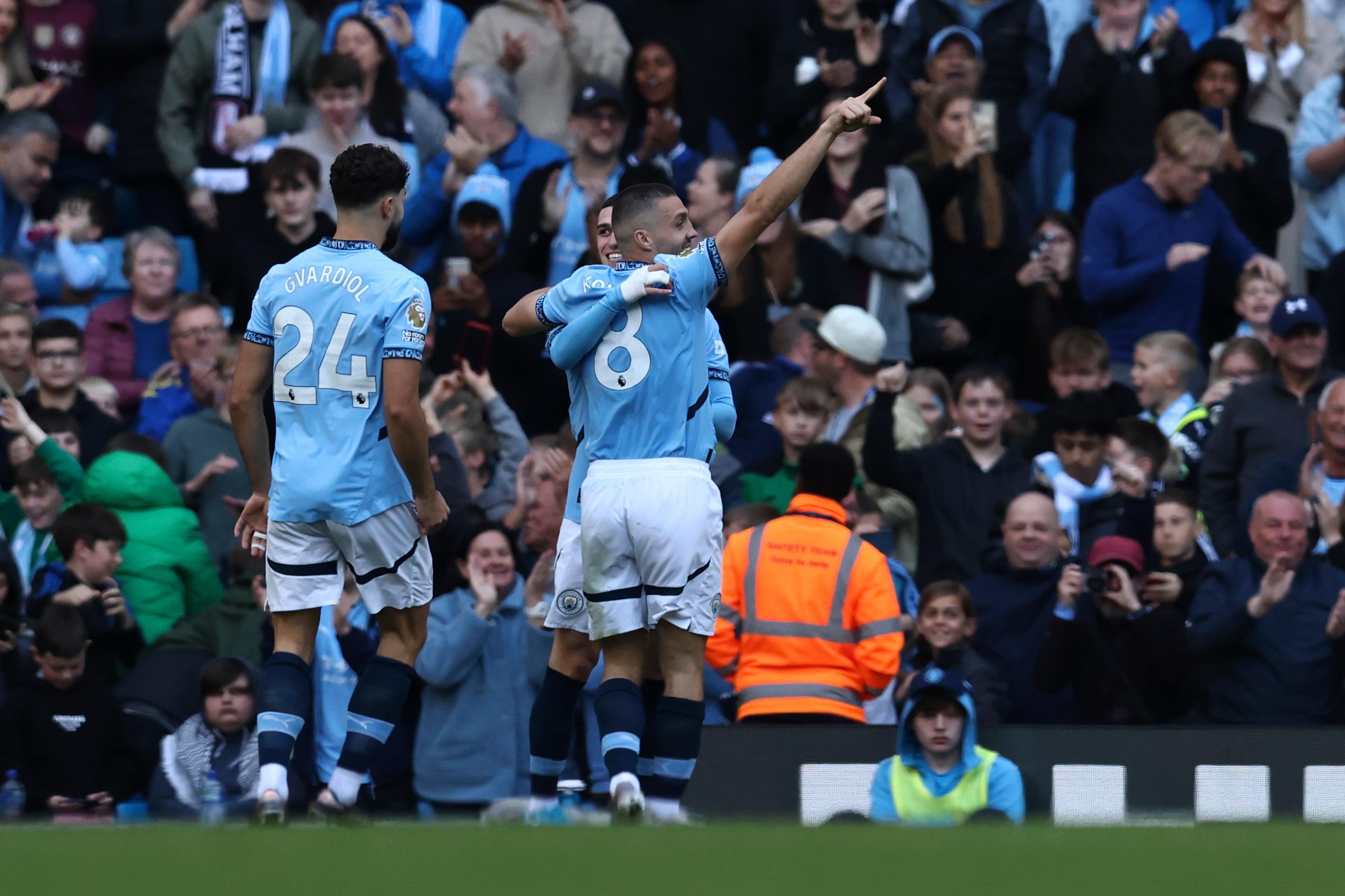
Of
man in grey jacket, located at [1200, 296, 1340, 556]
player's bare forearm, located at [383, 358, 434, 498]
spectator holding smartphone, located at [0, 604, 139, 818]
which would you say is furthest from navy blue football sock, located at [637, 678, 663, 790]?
man in grey jacket, located at [1200, 296, 1340, 556]

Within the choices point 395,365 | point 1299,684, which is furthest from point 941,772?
point 395,365

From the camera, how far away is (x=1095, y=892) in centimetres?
475

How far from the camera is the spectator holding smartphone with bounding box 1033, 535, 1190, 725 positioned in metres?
9.81

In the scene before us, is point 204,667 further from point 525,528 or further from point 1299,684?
point 1299,684

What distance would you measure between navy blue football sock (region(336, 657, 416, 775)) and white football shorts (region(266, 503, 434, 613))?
0.22 meters

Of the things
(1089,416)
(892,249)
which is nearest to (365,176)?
(1089,416)

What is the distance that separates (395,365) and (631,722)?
4.69 feet

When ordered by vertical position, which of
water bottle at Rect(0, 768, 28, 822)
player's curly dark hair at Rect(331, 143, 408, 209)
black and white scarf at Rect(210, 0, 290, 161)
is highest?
black and white scarf at Rect(210, 0, 290, 161)

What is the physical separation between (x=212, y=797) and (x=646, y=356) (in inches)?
137

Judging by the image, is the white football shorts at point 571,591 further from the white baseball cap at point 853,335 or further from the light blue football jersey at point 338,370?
the white baseball cap at point 853,335

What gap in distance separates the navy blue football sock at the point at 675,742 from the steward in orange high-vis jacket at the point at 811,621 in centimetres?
181

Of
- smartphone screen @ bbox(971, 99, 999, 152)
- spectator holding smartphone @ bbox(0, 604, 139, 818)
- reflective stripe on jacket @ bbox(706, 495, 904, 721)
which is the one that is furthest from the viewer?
smartphone screen @ bbox(971, 99, 999, 152)

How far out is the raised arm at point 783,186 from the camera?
7113 millimetres

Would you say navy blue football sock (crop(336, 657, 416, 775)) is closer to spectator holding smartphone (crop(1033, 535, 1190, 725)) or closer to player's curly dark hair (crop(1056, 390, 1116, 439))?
spectator holding smartphone (crop(1033, 535, 1190, 725))
